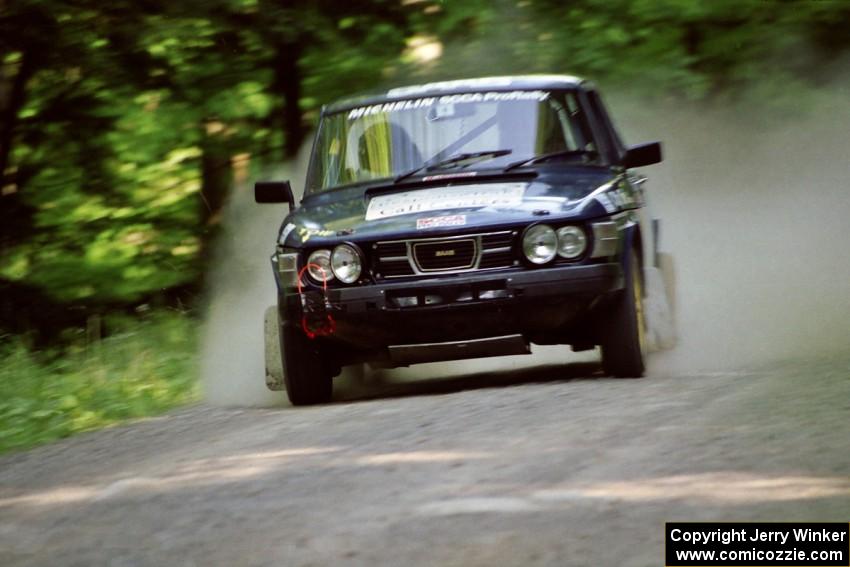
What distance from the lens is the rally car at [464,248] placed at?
30.2 ft

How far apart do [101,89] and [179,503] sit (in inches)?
353

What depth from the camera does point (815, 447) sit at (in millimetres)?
6867

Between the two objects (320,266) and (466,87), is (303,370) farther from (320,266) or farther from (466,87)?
(466,87)

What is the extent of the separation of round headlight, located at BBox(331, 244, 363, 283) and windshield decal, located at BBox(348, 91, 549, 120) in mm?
1463

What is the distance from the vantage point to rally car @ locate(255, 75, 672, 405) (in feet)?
30.2

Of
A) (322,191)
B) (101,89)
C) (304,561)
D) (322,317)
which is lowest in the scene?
(304,561)

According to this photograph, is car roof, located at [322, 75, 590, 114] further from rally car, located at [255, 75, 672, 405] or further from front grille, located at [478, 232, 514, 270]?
front grille, located at [478, 232, 514, 270]

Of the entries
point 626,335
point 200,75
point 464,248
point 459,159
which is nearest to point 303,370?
point 464,248

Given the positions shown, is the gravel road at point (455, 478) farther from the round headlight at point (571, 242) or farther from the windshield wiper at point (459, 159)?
the windshield wiper at point (459, 159)

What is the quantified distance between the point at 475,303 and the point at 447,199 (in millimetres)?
648

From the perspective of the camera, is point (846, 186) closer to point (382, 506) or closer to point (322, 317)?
point (322, 317)

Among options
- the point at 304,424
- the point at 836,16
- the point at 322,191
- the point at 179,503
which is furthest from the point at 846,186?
the point at 179,503

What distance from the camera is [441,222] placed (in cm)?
923

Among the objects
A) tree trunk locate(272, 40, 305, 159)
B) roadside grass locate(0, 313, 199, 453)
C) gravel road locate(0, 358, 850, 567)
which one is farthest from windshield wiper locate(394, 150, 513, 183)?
tree trunk locate(272, 40, 305, 159)
